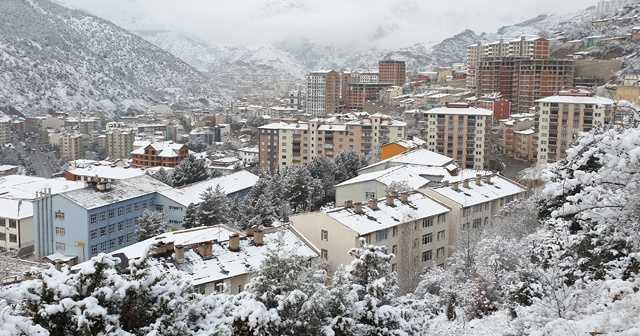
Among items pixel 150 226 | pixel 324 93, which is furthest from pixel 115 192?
pixel 324 93

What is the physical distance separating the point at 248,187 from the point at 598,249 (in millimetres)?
34612

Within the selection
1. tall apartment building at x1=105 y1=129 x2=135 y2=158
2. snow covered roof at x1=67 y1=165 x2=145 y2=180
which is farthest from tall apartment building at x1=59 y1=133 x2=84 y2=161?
snow covered roof at x1=67 y1=165 x2=145 y2=180

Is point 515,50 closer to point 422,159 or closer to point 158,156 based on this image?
point 158,156

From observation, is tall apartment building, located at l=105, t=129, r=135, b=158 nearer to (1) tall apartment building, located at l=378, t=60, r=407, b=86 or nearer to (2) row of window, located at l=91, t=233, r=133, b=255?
(1) tall apartment building, located at l=378, t=60, r=407, b=86

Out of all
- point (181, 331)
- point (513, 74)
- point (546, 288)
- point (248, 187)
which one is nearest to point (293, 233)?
point (546, 288)

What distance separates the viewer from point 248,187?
3959 cm

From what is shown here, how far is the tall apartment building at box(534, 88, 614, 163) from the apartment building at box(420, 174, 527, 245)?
56.2 ft

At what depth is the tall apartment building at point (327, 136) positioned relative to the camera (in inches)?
2032

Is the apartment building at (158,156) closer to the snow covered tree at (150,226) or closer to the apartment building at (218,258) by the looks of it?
the snow covered tree at (150,226)

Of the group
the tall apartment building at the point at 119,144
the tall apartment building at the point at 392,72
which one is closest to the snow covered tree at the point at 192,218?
the tall apartment building at the point at 119,144

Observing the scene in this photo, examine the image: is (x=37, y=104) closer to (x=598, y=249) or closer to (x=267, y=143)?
(x=267, y=143)

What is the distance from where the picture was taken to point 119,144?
82.6 metres

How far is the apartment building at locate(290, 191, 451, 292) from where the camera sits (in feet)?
64.4

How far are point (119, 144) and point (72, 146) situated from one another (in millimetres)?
5931
